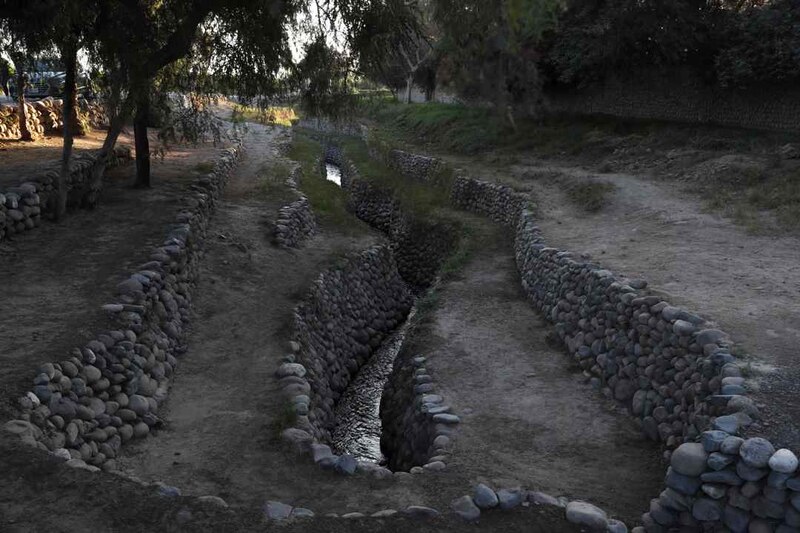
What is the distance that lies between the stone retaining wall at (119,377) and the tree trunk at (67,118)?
3.12 meters

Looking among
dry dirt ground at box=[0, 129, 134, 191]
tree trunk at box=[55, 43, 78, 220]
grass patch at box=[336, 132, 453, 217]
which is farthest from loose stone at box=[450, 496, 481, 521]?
grass patch at box=[336, 132, 453, 217]

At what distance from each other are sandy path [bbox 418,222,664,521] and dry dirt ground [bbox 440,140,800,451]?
6.50ft

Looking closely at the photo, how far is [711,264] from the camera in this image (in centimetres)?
1380

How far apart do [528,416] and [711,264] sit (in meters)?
5.32

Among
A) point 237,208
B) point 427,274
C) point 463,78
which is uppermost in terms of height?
point 463,78

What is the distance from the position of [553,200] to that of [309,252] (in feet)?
28.8

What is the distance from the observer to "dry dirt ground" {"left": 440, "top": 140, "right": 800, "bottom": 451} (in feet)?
29.0

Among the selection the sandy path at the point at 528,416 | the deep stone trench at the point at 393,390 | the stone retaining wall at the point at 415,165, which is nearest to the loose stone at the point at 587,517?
the sandy path at the point at 528,416

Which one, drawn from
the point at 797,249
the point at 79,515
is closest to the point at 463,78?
the point at 79,515

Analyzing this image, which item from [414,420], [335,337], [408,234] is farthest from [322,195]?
[414,420]

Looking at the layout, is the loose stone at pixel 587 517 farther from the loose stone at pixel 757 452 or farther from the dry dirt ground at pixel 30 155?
the dry dirt ground at pixel 30 155

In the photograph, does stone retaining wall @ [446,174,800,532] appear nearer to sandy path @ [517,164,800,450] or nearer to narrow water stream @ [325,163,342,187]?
sandy path @ [517,164,800,450]

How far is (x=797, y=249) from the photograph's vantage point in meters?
14.7

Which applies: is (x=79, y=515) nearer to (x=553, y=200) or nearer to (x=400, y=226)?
(x=553, y=200)
